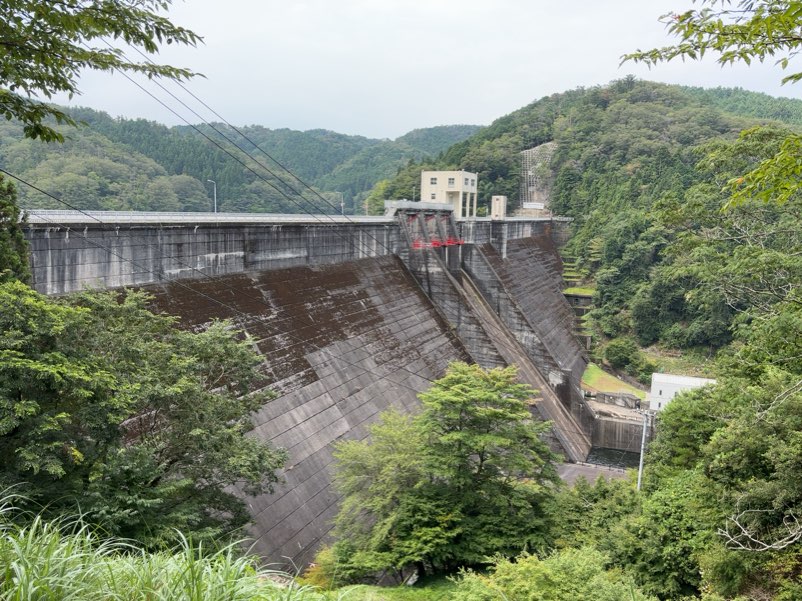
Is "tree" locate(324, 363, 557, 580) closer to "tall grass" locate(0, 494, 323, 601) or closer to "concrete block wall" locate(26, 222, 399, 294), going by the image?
"concrete block wall" locate(26, 222, 399, 294)

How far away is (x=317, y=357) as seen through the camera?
52.1 ft

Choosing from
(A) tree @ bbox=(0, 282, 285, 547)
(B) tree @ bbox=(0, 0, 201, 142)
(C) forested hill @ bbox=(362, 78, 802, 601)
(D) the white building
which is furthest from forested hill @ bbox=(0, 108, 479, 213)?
(D) the white building

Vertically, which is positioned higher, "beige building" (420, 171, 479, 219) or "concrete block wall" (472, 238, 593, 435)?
"beige building" (420, 171, 479, 219)

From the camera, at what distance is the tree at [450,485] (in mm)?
9438

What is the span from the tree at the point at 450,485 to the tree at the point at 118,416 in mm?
2231

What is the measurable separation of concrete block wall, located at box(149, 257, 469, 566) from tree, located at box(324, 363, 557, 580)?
6.00 ft

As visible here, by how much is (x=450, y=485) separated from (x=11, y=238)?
770 cm

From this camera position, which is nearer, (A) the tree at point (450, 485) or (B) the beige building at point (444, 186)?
(A) the tree at point (450, 485)

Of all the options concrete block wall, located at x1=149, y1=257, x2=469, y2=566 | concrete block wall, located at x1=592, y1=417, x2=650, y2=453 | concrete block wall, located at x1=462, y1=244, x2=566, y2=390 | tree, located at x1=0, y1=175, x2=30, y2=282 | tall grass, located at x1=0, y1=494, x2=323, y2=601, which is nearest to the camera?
tall grass, located at x1=0, y1=494, x2=323, y2=601

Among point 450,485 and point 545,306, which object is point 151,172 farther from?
point 450,485

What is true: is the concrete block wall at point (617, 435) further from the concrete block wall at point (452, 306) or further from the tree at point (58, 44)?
the tree at point (58, 44)

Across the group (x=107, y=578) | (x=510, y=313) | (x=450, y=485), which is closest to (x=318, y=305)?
(x=450, y=485)

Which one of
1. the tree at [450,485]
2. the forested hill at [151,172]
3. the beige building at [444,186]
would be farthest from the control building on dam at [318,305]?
the beige building at [444,186]

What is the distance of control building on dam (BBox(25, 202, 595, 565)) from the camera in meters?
11.9
